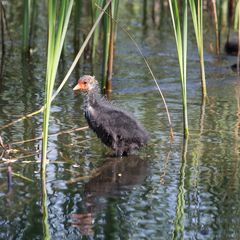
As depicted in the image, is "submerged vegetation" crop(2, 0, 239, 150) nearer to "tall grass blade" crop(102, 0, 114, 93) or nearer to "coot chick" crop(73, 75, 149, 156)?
"tall grass blade" crop(102, 0, 114, 93)

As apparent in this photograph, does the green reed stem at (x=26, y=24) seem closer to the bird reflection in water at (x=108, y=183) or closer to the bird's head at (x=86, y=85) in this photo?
the bird's head at (x=86, y=85)

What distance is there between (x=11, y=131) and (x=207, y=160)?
6.37ft

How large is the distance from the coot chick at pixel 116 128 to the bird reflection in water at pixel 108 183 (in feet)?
0.40

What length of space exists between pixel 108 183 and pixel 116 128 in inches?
35.5

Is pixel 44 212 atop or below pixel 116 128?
below

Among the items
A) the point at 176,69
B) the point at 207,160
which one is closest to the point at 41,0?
the point at 176,69

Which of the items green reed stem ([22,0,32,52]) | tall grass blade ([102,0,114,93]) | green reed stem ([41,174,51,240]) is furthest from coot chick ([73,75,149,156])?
green reed stem ([22,0,32,52])

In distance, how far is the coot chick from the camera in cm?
693

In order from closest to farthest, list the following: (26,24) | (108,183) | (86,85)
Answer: (108,183)
(86,85)
(26,24)

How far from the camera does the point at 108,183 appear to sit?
6168mm

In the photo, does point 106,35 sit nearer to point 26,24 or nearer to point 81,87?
point 81,87

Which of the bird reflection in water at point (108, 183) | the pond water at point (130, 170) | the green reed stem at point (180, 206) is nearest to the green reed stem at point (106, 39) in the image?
the pond water at point (130, 170)

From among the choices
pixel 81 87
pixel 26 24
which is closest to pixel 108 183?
pixel 81 87

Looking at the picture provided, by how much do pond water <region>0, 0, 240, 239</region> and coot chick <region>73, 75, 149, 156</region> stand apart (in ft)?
0.38
